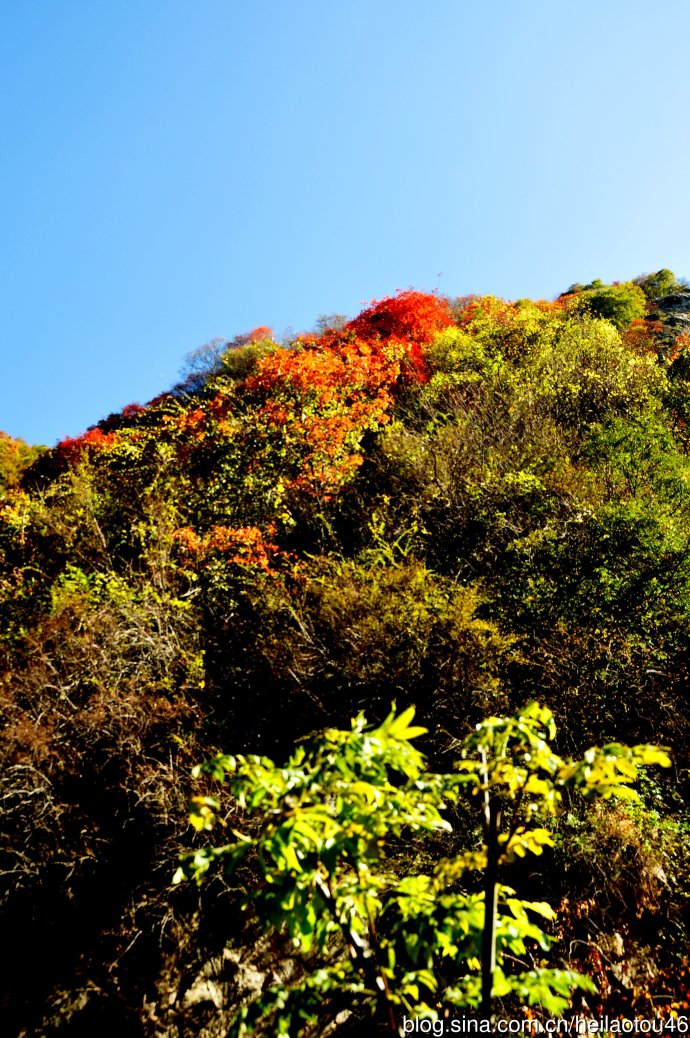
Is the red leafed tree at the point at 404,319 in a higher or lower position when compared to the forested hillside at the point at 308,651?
higher

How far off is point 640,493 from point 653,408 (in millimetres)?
4945

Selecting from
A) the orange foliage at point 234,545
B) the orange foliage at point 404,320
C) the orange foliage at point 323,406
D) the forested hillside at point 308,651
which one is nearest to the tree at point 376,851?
the forested hillside at point 308,651

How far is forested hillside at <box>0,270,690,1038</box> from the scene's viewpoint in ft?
22.1

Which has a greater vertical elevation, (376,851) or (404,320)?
(404,320)

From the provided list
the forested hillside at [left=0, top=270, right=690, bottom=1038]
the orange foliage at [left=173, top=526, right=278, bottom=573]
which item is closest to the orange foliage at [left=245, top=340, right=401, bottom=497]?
the forested hillside at [left=0, top=270, right=690, bottom=1038]

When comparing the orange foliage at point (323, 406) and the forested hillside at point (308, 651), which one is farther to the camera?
the orange foliage at point (323, 406)

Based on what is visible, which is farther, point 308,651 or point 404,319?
point 404,319

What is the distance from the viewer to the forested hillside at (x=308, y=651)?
22.1 ft

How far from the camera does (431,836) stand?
7.25 metres

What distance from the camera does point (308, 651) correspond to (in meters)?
8.86

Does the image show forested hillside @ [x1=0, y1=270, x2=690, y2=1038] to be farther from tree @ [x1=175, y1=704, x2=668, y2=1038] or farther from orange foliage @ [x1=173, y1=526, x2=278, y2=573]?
tree @ [x1=175, y1=704, x2=668, y2=1038]

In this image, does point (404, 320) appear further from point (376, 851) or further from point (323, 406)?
point (376, 851)

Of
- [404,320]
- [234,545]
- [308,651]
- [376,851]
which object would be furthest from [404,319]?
[376,851]

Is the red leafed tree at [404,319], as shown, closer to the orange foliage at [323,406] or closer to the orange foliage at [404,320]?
the orange foliage at [404,320]
